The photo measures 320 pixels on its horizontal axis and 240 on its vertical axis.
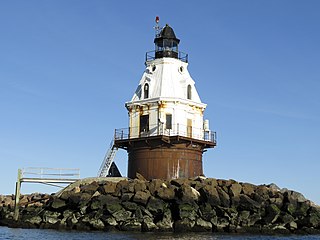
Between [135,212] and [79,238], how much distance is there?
5.02 meters

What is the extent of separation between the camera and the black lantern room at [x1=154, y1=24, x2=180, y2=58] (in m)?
41.4

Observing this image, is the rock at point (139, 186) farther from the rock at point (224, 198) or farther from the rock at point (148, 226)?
the rock at point (224, 198)

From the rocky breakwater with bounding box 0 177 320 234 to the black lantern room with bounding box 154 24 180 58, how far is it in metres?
10.9

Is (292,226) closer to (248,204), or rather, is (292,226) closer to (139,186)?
(248,204)

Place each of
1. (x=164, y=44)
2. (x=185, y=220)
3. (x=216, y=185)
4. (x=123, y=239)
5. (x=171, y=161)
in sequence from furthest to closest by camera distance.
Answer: (x=164, y=44)
(x=171, y=161)
(x=216, y=185)
(x=185, y=220)
(x=123, y=239)

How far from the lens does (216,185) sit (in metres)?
34.3

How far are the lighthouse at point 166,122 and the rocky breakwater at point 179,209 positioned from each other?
442 cm

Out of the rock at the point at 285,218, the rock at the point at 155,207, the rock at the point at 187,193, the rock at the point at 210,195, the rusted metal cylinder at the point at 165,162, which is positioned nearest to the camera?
the rock at the point at 155,207

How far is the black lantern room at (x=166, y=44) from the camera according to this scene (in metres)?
41.4

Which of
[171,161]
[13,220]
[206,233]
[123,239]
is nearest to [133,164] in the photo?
[171,161]

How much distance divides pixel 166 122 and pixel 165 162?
2697mm

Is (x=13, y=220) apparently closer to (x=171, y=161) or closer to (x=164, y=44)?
(x=171, y=161)

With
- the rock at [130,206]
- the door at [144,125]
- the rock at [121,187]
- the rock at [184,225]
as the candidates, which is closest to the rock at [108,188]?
the rock at [121,187]

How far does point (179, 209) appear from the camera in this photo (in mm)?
30922
